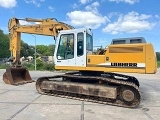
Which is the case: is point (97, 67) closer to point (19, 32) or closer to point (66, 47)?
point (66, 47)

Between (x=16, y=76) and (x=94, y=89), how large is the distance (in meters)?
6.10

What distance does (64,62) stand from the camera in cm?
1009

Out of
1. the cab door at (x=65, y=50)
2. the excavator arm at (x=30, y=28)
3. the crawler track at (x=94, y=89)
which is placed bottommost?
the crawler track at (x=94, y=89)

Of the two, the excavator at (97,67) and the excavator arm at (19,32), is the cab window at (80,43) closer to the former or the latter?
the excavator at (97,67)

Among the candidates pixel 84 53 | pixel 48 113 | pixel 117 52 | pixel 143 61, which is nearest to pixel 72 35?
pixel 84 53

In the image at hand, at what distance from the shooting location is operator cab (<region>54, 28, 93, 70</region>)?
9672mm

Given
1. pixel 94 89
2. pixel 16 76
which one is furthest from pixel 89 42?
pixel 16 76

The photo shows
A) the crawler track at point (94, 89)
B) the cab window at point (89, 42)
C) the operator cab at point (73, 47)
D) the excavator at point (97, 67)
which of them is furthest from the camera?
the cab window at point (89, 42)

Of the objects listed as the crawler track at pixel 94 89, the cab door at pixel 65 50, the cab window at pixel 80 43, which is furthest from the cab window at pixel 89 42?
the crawler track at pixel 94 89

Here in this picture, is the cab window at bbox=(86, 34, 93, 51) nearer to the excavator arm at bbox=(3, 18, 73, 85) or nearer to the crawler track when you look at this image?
the crawler track

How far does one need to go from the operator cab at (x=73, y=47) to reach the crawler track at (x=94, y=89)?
637mm

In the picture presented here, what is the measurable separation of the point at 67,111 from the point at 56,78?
3681 mm

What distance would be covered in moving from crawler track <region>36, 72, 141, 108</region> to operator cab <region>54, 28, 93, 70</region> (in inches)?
25.1

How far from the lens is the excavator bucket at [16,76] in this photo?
42.7 ft
